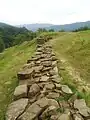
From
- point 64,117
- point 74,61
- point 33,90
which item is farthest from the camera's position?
point 74,61

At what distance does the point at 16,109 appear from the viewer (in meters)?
7.10

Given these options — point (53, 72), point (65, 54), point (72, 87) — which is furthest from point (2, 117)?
point (65, 54)

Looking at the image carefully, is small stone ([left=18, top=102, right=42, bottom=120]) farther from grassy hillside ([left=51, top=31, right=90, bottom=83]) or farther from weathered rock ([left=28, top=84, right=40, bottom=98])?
grassy hillside ([left=51, top=31, right=90, bottom=83])

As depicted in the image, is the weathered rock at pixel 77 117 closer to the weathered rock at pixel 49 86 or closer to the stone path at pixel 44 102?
the stone path at pixel 44 102

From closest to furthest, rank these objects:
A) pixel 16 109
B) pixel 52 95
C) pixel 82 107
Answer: pixel 16 109 → pixel 82 107 → pixel 52 95

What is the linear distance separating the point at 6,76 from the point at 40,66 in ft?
6.61

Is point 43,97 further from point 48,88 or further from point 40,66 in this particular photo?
point 40,66

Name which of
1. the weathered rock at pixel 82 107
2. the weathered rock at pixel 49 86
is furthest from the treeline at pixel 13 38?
the weathered rock at pixel 82 107

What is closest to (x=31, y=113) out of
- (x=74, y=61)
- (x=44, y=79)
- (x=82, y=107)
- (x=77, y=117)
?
(x=77, y=117)

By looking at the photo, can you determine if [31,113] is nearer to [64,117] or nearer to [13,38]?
[64,117]

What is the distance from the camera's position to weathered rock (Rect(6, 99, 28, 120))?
677 cm

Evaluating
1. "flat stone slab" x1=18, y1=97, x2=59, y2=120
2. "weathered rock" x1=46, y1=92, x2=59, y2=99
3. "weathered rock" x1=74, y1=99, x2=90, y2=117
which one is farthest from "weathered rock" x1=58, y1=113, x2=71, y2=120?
"weathered rock" x1=46, y1=92, x2=59, y2=99

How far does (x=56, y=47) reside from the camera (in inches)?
811

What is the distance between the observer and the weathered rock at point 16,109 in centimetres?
677
